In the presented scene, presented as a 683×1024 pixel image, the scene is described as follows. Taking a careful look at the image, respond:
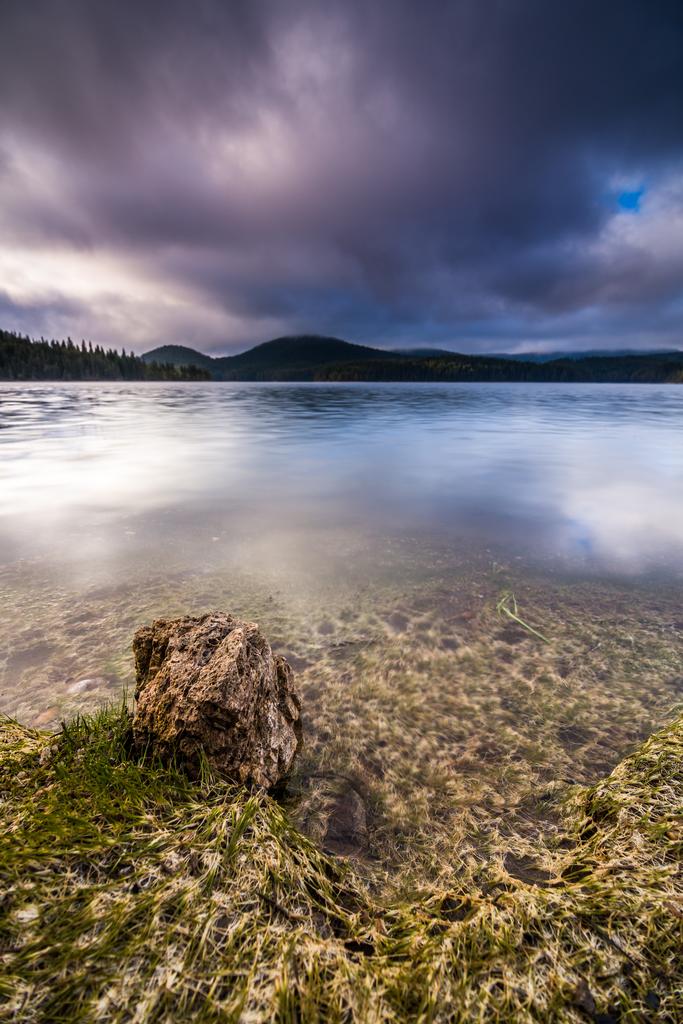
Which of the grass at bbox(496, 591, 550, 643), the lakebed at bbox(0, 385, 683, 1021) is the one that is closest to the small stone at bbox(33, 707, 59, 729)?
the lakebed at bbox(0, 385, 683, 1021)

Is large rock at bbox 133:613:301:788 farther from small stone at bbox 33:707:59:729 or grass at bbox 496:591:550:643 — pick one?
grass at bbox 496:591:550:643

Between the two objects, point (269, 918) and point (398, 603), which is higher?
point (269, 918)

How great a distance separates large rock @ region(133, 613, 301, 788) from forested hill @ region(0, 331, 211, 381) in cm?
17955

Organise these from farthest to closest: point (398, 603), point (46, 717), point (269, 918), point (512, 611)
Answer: point (398, 603)
point (512, 611)
point (46, 717)
point (269, 918)

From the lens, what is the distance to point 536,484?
13492 mm

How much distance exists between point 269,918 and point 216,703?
3.30 feet

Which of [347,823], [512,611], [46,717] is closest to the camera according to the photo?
[347,823]

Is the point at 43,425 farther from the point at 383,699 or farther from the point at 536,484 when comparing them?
the point at 383,699

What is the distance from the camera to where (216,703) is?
249 centimetres

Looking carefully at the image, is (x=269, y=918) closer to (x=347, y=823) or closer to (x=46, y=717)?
(x=347, y=823)

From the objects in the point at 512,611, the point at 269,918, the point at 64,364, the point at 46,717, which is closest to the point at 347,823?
the point at 269,918

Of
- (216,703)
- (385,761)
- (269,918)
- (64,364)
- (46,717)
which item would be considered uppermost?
(64,364)

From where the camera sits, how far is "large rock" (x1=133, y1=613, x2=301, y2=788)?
248 cm

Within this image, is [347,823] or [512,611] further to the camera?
[512,611]
